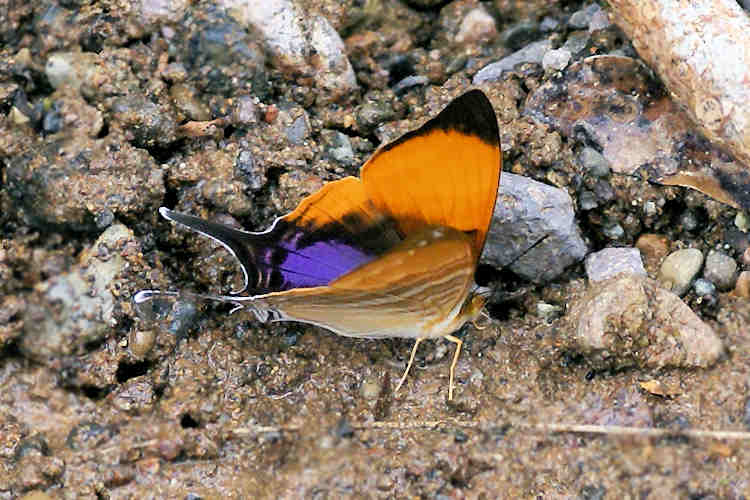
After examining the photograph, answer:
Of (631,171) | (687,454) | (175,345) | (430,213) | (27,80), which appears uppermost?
(27,80)

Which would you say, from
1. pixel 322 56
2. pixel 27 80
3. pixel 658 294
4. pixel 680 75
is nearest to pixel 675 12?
pixel 680 75

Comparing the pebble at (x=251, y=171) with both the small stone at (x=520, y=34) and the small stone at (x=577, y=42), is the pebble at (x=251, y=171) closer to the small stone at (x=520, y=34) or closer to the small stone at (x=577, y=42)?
the small stone at (x=520, y=34)

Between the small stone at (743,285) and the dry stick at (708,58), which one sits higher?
the dry stick at (708,58)

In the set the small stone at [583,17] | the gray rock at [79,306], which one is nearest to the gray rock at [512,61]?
the small stone at [583,17]

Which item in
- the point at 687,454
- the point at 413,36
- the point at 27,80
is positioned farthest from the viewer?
the point at 413,36

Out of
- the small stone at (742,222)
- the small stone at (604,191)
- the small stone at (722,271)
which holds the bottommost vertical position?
the small stone at (722,271)

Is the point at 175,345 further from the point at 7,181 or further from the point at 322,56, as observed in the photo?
the point at 322,56
